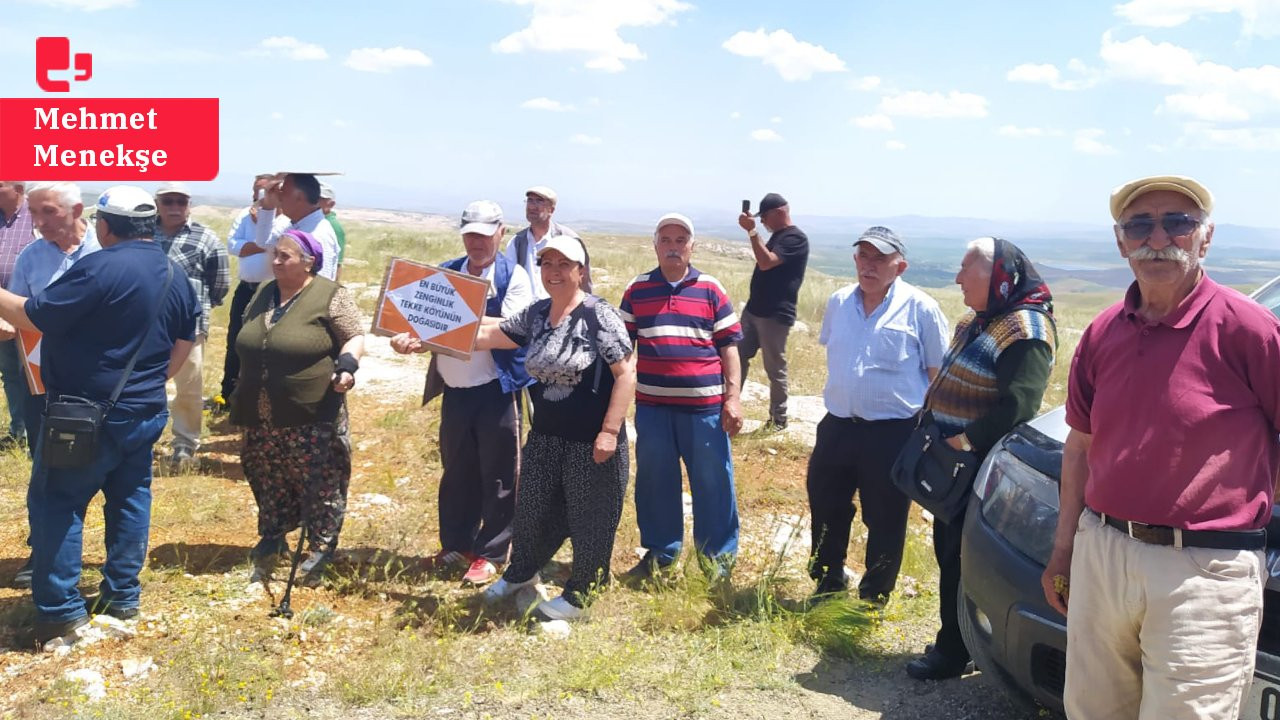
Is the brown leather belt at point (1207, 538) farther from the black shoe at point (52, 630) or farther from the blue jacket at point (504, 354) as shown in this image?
the black shoe at point (52, 630)

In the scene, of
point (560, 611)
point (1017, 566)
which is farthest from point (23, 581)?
point (1017, 566)

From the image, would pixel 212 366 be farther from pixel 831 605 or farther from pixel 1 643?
pixel 831 605

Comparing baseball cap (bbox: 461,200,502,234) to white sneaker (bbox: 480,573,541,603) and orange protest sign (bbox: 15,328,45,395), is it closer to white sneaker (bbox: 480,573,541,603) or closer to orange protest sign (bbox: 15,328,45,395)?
white sneaker (bbox: 480,573,541,603)

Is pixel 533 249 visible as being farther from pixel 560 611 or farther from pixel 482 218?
pixel 560 611

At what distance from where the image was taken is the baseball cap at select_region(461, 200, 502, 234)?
15.6 ft

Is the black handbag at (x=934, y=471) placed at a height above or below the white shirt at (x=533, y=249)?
below

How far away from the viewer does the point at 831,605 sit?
422 centimetres

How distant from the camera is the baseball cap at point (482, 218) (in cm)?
477

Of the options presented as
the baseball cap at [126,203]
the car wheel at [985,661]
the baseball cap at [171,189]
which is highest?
the baseball cap at [171,189]

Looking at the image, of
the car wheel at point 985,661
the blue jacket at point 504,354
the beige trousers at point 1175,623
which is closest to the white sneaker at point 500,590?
the blue jacket at point 504,354

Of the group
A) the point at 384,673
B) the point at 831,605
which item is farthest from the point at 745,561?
the point at 384,673

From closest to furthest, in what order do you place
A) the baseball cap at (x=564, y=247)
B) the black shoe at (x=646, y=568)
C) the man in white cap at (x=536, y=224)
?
the baseball cap at (x=564, y=247)
the black shoe at (x=646, y=568)
the man in white cap at (x=536, y=224)

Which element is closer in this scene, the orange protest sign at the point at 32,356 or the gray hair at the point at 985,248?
the gray hair at the point at 985,248

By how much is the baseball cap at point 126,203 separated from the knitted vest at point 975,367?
346cm
